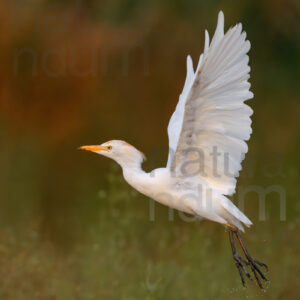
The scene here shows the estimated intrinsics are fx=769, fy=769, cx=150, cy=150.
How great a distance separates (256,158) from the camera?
7156 millimetres

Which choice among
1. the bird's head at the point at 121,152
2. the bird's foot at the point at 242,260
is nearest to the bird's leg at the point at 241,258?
the bird's foot at the point at 242,260

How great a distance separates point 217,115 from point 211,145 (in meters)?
0.18

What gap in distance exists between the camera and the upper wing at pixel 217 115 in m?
3.49

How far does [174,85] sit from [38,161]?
6.02 feet

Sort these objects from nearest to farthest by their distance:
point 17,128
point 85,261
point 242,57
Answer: point 242,57
point 85,261
point 17,128

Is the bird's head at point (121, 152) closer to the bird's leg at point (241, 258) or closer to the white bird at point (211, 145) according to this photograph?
the white bird at point (211, 145)

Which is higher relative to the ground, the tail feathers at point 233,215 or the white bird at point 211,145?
the white bird at point 211,145

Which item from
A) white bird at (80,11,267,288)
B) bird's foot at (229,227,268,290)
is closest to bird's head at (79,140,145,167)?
white bird at (80,11,267,288)

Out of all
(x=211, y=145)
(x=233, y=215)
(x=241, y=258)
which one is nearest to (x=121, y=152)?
(x=211, y=145)

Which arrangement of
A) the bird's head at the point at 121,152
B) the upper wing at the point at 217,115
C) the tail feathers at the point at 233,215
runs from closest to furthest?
the upper wing at the point at 217,115
the tail feathers at the point at 233,215
the bird's head at the point at 121,152

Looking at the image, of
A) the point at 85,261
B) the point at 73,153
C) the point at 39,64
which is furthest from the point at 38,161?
the point at 85,261

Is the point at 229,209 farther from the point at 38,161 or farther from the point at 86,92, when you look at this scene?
the point at 86,92

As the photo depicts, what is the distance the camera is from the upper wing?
11.5 ft

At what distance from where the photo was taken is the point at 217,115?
145 inches
